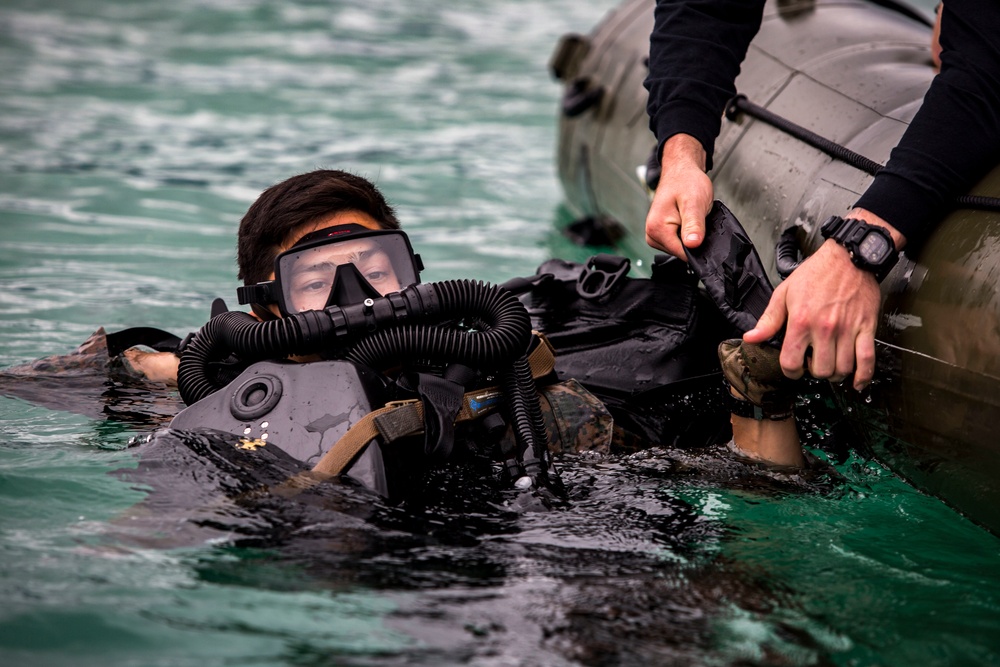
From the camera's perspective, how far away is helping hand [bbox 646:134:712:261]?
2.69m

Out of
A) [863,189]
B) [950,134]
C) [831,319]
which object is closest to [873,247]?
[831,319]

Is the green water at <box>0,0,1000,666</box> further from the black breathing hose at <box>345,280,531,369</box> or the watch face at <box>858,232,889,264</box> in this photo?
the watch face at <box>858,232,889,264</box>

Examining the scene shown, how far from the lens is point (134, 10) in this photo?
1197cm

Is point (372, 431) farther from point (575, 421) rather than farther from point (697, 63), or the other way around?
point (697, 63)

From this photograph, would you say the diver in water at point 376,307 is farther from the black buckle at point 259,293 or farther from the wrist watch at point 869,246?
the wrist watch at point 869,246

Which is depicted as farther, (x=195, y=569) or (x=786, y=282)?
(x=786, y=282)

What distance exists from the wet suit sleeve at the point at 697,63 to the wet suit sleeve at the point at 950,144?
0.66 meters

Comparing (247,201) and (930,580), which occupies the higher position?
(247,201)

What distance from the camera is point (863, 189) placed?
277 centimetres

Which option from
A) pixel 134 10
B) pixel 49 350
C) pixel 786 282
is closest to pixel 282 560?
pixel 786 282

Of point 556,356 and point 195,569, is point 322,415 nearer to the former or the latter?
point 195,569

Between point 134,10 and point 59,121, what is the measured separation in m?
4.71

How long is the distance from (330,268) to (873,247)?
1.28 meters

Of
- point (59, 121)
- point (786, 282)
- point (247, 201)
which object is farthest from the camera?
point (59, 121)
